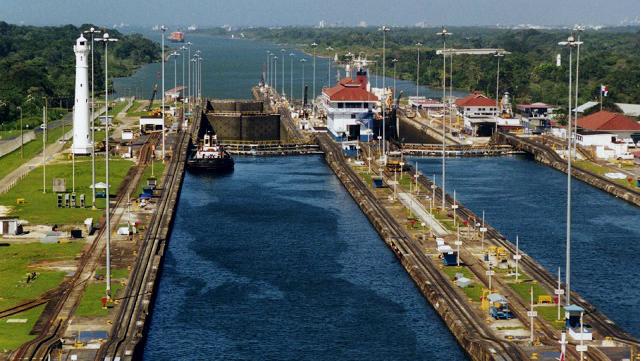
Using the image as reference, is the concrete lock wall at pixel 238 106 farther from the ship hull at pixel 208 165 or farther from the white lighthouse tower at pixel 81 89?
the white lighthouse tower at pixel 81 89

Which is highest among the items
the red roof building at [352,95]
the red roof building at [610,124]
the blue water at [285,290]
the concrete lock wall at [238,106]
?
the red roof building at [352,95]

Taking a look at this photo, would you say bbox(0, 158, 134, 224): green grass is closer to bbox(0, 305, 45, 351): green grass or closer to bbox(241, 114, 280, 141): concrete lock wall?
bbox(0, 305, 45, 351): green grass

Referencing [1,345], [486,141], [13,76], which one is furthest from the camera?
[13,76]

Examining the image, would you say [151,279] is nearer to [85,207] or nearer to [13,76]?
[85,207]

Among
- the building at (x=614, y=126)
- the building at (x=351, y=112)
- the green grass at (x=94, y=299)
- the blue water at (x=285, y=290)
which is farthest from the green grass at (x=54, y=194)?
the building at (x=614, y=126)

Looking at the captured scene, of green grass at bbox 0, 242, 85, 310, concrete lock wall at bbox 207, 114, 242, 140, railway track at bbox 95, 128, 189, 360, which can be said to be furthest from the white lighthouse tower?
green grass at bbox 0, 242, 85, 310

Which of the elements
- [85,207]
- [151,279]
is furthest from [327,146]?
[151,279]
